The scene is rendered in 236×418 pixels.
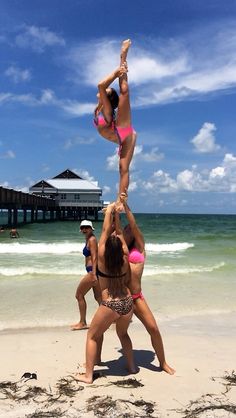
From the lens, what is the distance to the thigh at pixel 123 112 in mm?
4656

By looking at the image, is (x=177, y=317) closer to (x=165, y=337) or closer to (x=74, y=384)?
(x=165, y=337)

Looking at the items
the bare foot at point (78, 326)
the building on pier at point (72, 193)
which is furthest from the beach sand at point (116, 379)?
the building on pier at point (72, 193)

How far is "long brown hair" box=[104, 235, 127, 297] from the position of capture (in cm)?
488

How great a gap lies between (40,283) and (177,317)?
474 centimetres

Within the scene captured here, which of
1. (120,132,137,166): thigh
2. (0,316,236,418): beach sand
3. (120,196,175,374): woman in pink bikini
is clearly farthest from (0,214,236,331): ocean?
(120,132,137,166): thigh

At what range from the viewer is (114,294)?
16.6 feet

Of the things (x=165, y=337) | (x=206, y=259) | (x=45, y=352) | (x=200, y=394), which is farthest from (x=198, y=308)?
(x=206, y=259)

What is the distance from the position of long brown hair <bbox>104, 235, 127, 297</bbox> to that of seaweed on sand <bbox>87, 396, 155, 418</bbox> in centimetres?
107

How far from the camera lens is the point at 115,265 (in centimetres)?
493

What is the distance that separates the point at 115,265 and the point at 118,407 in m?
1.38

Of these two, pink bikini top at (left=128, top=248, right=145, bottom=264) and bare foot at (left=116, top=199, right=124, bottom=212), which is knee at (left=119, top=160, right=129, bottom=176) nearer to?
bare foot at (left=116, top=199, right=124, bottom=212)

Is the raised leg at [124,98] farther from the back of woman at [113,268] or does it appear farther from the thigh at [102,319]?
the thigh at [102,319]

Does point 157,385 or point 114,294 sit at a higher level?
point 114,294

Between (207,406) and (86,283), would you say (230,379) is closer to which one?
(207,406)
